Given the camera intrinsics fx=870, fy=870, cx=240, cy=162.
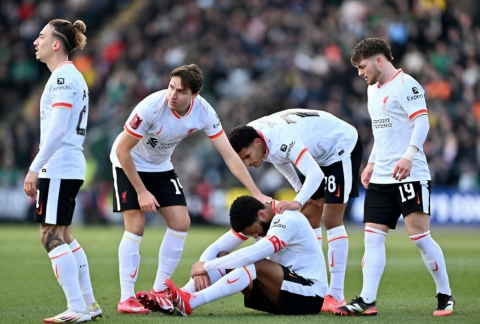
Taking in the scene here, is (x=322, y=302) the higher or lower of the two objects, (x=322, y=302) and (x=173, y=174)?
the lower

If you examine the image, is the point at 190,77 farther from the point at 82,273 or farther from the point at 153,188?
the point at 82,273

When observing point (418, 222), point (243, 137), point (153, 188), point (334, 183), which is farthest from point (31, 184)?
point (418, 222)

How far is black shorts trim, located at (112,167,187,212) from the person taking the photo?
7.91 metres

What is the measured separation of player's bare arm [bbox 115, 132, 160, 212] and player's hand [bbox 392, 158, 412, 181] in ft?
6.72

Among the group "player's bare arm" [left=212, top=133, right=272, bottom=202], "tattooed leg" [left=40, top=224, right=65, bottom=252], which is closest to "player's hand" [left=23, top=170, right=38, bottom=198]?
"tattooed leg" [left=40, top=224, right=65, bottom=252]

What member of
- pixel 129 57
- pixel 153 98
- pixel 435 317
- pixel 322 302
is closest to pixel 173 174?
pixel 153 98

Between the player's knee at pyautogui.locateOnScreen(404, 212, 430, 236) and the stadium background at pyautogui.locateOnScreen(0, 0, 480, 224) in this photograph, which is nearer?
the player's knee at pyautogui.locateOnScreen(404, 212, 430, 236)

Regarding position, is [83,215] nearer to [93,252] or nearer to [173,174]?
[93,252]

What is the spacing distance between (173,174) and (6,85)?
18.8 metres

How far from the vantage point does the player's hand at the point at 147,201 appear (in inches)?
290

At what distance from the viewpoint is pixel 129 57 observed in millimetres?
24875

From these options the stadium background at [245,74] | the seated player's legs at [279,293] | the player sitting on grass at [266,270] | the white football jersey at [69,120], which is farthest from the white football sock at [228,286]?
the stadium background at [245,74]

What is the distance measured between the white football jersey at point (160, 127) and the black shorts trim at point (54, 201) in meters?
0.99

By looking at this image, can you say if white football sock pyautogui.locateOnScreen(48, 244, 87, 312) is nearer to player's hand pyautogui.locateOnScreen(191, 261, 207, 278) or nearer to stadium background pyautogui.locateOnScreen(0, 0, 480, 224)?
player's hand pyautogui.locateOnScreen(191, 261, 207, 278)
